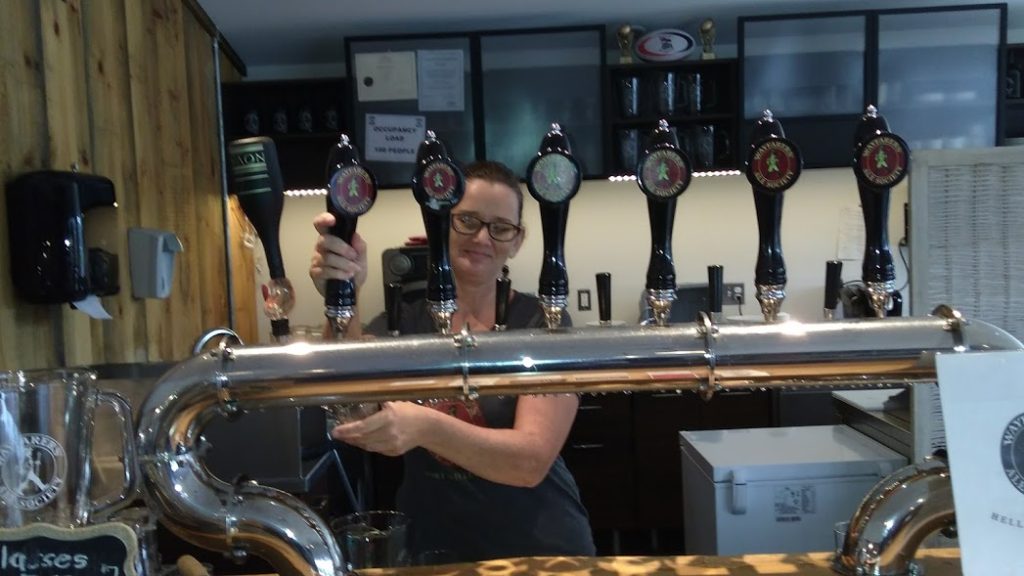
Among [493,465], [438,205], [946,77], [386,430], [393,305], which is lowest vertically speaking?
[493,465]

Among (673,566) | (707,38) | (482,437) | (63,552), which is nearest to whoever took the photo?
(63,552)

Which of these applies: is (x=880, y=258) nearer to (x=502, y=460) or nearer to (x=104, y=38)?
(x=502, y=460)

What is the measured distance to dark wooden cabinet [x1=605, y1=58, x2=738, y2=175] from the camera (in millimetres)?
3268

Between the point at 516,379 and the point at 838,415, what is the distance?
2.47m

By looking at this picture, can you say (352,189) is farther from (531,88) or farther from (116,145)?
(531,88)

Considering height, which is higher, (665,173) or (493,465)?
(665,173)

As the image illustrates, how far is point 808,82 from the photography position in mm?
3254

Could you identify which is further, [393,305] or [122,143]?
[122,143]

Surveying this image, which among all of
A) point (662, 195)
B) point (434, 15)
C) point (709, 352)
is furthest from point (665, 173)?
point (434, 15)

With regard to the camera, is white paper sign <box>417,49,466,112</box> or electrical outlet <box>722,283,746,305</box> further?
electrical outlet <box>722,283,746,305</box>

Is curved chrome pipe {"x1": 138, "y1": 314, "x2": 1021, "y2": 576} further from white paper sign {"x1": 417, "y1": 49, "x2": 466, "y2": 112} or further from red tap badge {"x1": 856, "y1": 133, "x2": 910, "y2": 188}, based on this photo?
white paper sign {"x1": 417, "y1": 49, "x2": 466, "y2": 112}

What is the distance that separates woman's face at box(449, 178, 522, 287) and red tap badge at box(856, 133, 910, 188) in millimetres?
499

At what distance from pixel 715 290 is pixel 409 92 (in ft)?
8.66

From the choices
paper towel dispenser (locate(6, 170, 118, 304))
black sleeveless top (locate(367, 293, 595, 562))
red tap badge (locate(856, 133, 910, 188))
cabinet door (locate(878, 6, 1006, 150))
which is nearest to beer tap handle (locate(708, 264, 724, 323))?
red tap badge (locate(856, 133, 910, 188))
